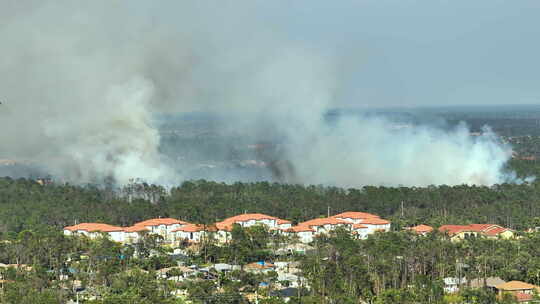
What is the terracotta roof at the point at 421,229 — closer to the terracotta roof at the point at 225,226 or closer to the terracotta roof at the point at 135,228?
the terracotta roof at the point at 225,226

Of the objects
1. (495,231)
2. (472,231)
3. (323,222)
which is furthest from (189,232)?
(495,231)

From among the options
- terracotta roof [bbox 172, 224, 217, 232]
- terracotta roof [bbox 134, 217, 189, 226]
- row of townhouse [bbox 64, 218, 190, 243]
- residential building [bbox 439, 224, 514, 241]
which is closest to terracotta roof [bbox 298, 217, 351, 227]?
residential building [bbox 439, 224, 514, 241]

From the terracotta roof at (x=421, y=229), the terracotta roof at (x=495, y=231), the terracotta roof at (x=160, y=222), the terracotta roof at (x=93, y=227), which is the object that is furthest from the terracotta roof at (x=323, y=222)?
the terracotta roof at (x=93, y=227)

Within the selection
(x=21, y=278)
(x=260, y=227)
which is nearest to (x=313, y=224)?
(x=260, y=227)

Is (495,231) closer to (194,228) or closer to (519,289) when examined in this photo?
(519,289)

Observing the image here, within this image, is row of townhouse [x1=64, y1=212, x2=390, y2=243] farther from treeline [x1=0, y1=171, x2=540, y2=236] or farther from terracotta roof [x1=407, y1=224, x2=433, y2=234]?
terracotta roof [x1=407, y1=224, x2=433, y2=234]

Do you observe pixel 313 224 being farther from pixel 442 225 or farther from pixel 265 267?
pixel 265 267
